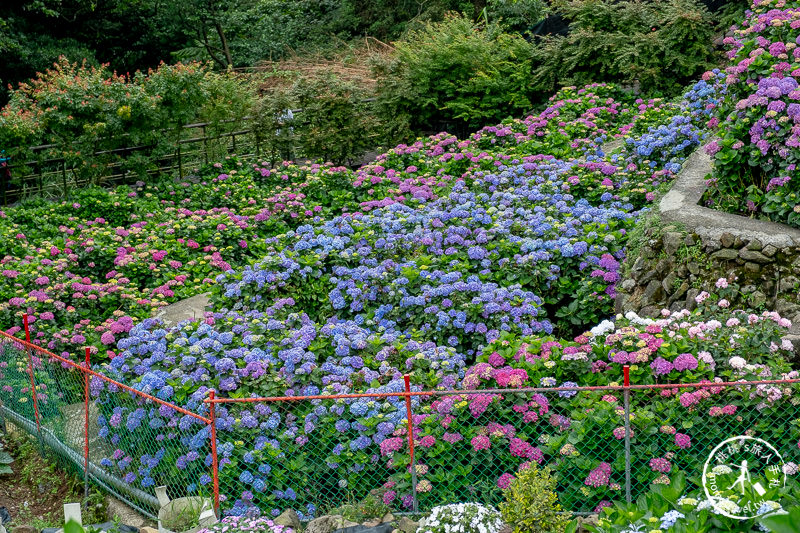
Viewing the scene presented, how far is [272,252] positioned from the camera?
338 inches

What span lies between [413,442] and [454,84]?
9672 mm

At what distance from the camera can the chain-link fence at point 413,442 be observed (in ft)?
14.7

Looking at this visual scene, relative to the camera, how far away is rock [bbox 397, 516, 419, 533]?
13.7ft

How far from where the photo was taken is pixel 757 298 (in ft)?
20.2

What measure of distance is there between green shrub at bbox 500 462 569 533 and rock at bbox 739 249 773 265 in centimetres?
329

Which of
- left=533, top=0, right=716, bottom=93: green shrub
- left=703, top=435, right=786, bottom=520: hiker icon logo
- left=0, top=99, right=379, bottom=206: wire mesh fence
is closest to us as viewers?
left=703, top=435, right=786, bottom=520: hiker icon logo

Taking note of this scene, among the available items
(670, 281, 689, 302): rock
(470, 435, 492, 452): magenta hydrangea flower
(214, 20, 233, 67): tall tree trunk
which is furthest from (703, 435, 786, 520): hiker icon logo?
(214, 20, 233, 67): tall tree trunk

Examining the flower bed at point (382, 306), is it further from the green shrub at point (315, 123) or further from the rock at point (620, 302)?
the green shrub at point (315, 123)

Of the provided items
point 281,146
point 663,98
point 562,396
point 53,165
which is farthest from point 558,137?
point 53,165

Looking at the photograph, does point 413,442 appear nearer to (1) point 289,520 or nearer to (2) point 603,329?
(1) point 289,520

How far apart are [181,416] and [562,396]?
2374 millimetres

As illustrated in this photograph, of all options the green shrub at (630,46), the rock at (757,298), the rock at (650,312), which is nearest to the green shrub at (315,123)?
the green shrub at (630,46)

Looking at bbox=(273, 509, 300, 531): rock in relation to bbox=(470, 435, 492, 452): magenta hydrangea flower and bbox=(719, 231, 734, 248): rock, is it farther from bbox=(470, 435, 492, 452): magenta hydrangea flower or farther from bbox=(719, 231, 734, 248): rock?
bbox=(719, 231, 734, 248): rock

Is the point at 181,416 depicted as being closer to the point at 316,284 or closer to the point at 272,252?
the point at 316,284
